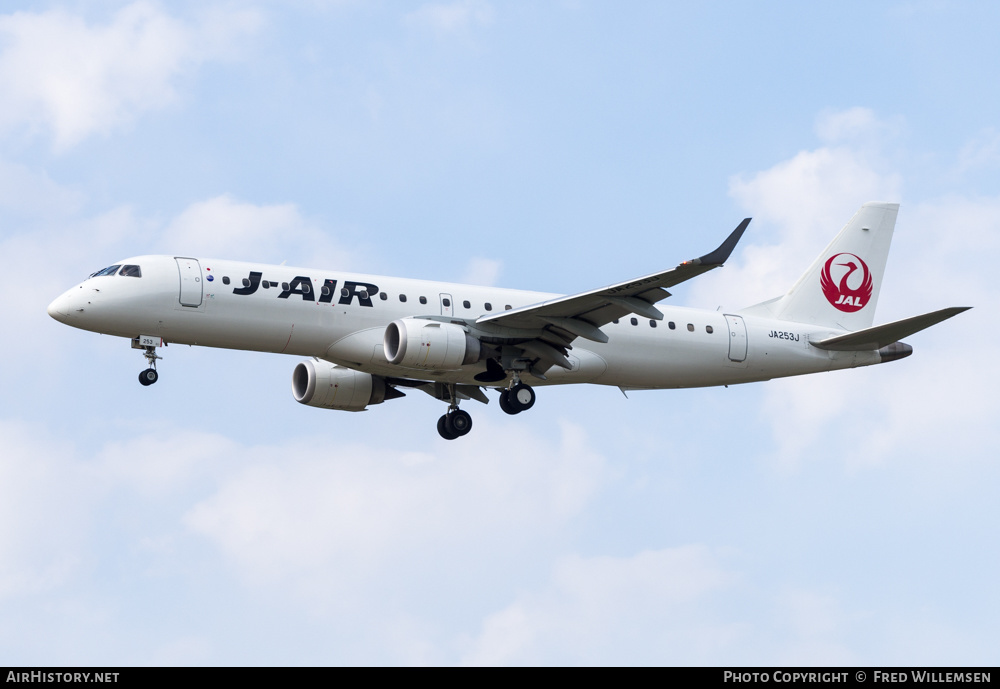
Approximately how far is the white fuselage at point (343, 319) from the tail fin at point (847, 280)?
313 cm

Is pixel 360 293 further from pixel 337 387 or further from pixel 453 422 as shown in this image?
pixel 453 422

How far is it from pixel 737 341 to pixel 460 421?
8869mm

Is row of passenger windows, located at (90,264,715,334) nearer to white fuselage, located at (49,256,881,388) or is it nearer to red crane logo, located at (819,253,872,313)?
white fuselage, located at (49,256,881,388)

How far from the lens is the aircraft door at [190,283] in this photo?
34625mm

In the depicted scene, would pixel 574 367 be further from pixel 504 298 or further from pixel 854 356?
pixel 854 356

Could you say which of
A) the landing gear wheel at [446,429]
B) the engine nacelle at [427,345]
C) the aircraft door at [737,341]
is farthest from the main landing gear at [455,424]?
the aircraft door at [737,341]

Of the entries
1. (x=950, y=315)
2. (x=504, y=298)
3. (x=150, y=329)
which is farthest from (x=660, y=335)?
(x=150, y=329)

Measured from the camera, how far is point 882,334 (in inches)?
1586

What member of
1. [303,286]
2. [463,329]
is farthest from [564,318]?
[303,286]

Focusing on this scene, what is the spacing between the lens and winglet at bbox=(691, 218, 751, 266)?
31.6m

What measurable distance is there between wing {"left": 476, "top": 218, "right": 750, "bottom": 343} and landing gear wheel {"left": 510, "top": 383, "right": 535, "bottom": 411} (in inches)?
76.0

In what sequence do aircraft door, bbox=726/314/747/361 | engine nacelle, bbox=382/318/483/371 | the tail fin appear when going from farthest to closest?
the tail fin → aircraft door, bbox=726/314/747/361 → engine nacelle, bbox=382/318/483/371

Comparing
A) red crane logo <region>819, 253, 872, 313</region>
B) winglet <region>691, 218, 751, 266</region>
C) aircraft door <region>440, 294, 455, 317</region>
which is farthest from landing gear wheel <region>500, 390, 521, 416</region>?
red crane logo <region>819, 253, 872, 313</region>
